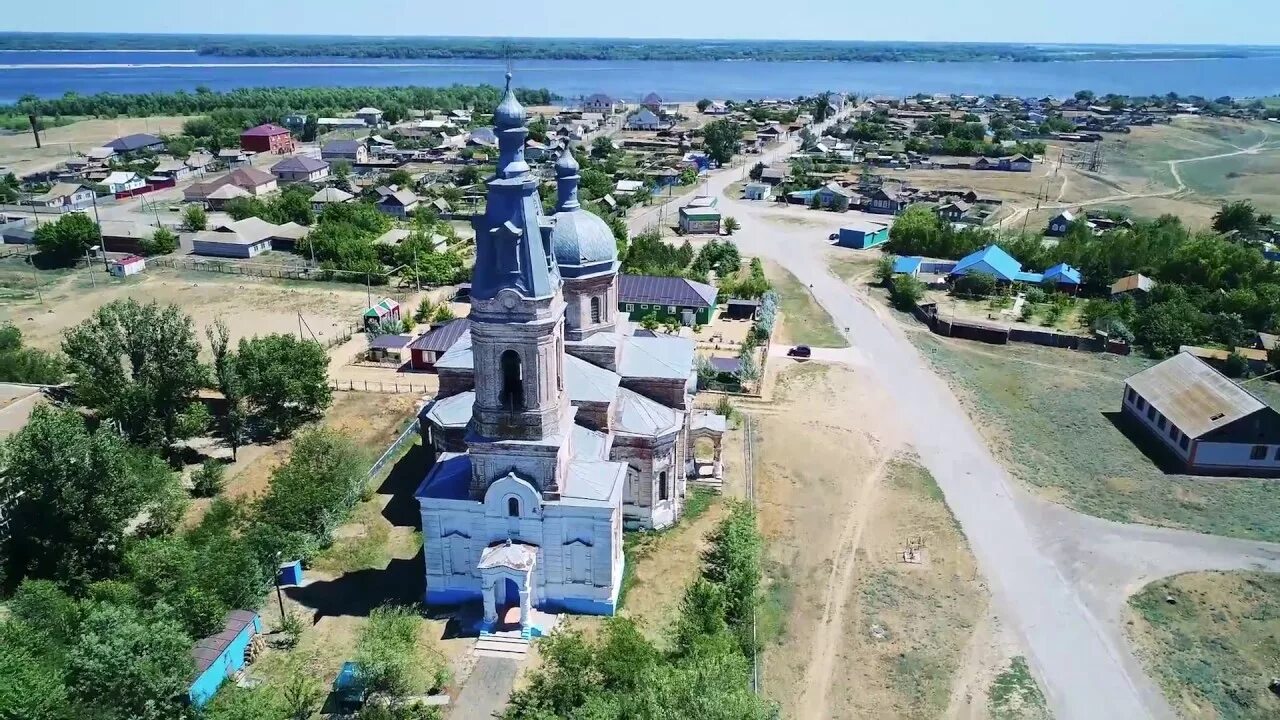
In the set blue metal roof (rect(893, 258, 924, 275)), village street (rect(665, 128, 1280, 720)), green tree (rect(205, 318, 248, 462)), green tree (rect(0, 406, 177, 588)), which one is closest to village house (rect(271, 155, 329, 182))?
green tree (rect(205, 318, 248, 462))

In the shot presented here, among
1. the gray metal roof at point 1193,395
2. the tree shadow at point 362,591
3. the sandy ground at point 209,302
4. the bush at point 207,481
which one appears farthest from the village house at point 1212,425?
the sandy ground at point 209,302

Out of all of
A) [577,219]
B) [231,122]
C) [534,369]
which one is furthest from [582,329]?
[231,122]

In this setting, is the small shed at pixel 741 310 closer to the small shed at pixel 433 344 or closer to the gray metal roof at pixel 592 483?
the small shed at pixel 433 344

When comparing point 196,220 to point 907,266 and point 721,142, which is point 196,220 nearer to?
point 907,266

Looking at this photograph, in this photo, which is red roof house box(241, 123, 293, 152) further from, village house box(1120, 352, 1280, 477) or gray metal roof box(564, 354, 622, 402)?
village house box(1120, 352, 1280, 477)

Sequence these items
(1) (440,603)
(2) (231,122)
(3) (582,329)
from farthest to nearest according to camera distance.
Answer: (2) (231,122) → (3) (582,329) → (1) (440,603)

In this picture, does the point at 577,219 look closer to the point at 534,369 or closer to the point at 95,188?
the point at 534,369

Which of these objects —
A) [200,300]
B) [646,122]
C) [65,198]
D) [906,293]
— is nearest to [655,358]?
[906,293]
